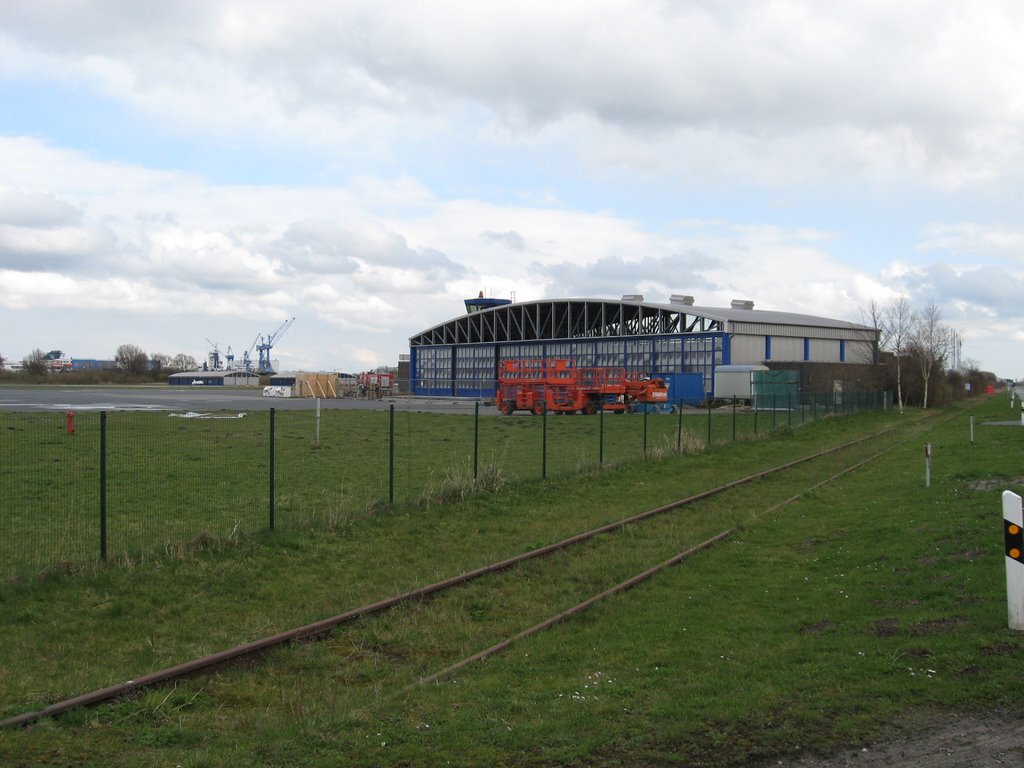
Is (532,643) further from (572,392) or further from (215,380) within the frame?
(215,380)

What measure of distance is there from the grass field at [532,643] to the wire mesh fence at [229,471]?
1.22m

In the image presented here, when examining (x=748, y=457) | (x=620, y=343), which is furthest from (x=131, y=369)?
(x=748, y=457)

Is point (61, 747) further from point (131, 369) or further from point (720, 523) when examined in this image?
point (131, 369)

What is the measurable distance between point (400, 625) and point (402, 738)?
369cm

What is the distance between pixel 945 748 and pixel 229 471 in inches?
717

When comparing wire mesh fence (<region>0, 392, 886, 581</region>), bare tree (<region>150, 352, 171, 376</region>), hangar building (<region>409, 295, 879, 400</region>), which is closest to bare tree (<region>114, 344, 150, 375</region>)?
bare tree (<region>150, 352, 171, 376</region>)

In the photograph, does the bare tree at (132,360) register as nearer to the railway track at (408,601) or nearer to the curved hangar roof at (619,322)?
the curved hangar roof at (619,322)

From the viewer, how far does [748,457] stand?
29.9m

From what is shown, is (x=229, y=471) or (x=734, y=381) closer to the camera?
(x=229, y=471)

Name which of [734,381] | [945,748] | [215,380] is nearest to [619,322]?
[734,381]

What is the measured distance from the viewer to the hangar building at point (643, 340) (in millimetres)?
72500

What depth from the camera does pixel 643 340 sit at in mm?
77375

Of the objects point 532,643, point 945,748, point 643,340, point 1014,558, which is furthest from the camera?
point 643,340

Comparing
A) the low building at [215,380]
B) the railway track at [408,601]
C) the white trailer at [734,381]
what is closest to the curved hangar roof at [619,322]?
the white trailer at [734,381]
